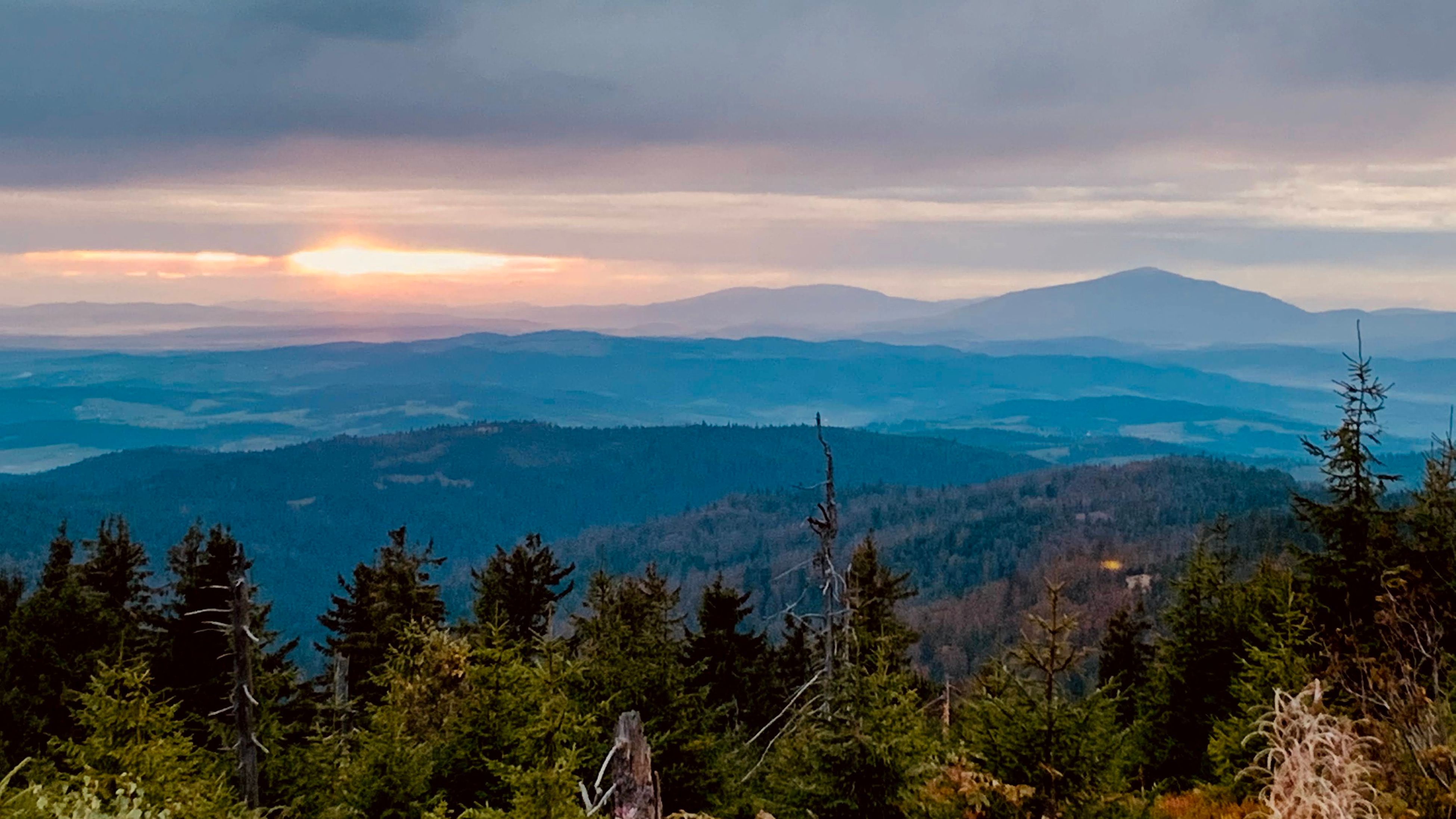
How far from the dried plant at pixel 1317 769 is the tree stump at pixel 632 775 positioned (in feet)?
18.7

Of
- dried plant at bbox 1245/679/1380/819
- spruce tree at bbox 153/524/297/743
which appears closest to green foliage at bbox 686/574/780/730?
spruce tree at bbox 153/524/297/743

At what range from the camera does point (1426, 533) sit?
2117cm

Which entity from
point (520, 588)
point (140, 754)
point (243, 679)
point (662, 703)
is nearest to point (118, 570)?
point (520, 588)

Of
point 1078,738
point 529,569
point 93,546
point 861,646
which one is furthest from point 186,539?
point 1078,738

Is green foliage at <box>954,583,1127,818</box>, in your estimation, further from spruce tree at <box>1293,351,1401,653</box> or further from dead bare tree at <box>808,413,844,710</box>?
spruce tree at <box>1293,351,1401,653</box>

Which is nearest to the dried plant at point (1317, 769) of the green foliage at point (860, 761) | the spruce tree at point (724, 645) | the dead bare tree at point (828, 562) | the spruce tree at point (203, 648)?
the green foliage at point (860, 761)

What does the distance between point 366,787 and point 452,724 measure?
170 centimetres

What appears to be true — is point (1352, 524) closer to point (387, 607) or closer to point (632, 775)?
point (632, 775)

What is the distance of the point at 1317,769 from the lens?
10.6 metres

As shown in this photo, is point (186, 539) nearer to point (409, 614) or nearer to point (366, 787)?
point (409, 614)

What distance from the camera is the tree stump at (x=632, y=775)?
403 inches

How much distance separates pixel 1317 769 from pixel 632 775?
6.77 m

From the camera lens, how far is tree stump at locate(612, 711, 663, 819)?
10.2 m

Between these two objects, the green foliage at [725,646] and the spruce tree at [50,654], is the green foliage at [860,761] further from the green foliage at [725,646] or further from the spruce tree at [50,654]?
the green foliage at [725,646]
